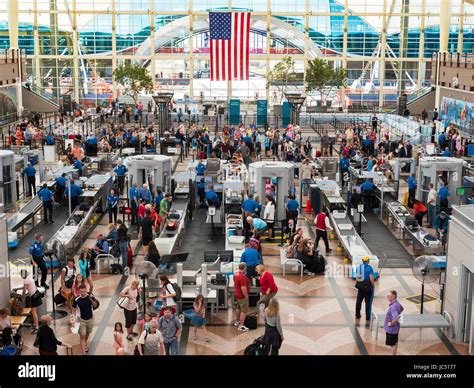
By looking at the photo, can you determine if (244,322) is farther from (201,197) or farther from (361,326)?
(201,197)

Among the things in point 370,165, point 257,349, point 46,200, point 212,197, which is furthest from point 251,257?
point 370,165

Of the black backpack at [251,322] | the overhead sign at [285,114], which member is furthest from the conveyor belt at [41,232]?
the overhead sign at [285,114]

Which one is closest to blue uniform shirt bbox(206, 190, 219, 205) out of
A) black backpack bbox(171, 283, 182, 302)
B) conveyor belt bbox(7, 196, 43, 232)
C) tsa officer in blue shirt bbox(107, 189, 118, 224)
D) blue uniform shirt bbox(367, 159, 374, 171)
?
tsa officer in blue shirt bbox(107, 189, 118, 224)

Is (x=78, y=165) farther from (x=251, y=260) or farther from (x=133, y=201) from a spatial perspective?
(x=251, y=260)

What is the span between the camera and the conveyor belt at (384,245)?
15.5 meters

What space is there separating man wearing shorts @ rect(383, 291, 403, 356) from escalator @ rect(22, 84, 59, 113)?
40832mm

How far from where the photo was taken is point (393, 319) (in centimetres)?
1016

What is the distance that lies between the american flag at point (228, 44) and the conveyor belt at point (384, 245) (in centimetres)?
1811

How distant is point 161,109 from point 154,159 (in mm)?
15880

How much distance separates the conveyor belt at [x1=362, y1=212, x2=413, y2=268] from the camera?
50.8 ft

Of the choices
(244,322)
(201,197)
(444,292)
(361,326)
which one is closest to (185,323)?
(244,322)

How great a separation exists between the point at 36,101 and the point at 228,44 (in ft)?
55.7

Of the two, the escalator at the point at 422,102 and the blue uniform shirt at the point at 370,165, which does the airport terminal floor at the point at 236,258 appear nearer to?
the blue uniform shirt at the point at 370,165

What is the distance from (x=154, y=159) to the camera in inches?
824
